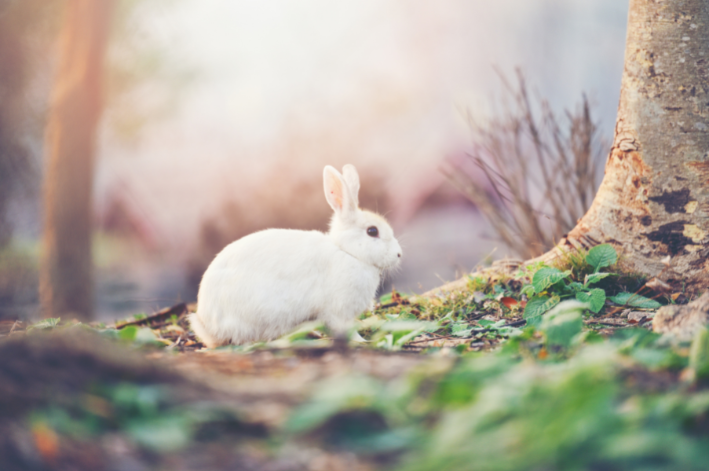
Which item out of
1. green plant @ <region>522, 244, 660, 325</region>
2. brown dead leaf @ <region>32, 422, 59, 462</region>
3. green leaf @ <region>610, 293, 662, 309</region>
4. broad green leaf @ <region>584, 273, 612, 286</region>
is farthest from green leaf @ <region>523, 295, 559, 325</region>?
brown dead leaf @ <region>32, 422, 59, 462</region>

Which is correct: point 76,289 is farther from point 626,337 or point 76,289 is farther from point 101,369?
point 626,337

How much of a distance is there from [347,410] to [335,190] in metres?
1.57

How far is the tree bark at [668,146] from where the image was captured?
2727 mm

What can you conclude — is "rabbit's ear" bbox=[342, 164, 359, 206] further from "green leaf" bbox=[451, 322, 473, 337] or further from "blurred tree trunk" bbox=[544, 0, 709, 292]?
"blurred tree trunk" bbox=[544, 0, 709, 292]

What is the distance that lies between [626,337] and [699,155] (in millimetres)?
1476

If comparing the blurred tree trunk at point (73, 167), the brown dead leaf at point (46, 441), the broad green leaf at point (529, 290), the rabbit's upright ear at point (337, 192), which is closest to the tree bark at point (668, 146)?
the broad green leaf at point (529, 290)

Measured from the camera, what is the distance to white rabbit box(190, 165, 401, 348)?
7.83 ft

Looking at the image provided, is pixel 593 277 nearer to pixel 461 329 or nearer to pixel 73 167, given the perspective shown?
pixel 461 329

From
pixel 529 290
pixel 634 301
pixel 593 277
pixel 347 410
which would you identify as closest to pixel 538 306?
pixel 529 290

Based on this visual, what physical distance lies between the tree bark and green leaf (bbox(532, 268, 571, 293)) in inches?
18.8

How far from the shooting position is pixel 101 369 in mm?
1277

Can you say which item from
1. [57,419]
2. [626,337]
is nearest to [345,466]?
[57,419]

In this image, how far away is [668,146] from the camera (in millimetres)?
2764

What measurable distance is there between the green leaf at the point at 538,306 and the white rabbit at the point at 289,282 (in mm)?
689
